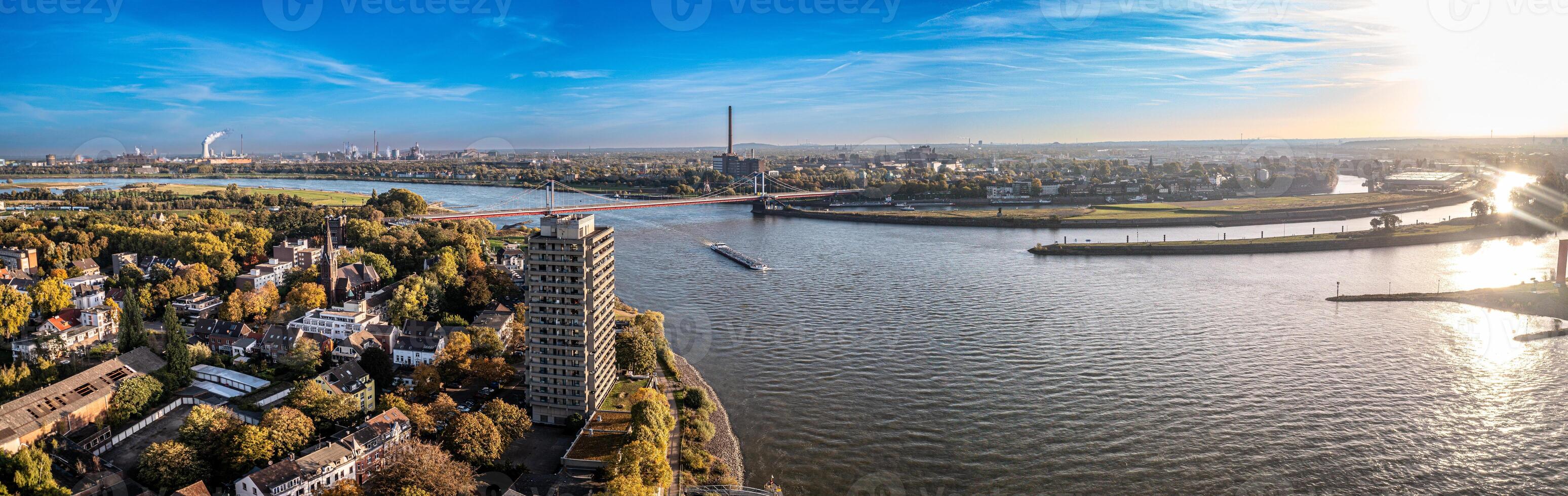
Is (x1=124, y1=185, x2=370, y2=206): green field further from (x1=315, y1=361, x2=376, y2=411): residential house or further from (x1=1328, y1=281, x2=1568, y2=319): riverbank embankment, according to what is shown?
(x1=1328, y1=281, x2=1568, y2=319): riverbank embankment

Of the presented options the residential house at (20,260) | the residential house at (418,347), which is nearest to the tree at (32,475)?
the residential house at (418,347)

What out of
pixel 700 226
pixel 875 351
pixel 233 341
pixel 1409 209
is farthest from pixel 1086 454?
pixel 1409 209

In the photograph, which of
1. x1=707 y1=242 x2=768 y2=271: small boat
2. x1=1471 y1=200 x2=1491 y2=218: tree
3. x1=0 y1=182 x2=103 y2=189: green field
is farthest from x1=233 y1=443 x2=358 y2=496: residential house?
x1=0 y1=182 x2=103 y2=189: green field

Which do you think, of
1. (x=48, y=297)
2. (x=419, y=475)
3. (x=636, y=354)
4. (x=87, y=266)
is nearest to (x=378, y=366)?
(x=636, y=354)

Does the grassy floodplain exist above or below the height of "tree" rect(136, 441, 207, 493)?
above

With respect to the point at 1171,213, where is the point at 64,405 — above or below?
below

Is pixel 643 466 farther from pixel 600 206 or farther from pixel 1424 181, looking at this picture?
pixel 1424 181
